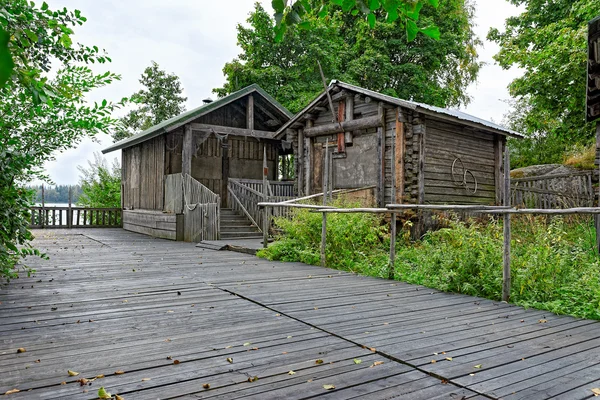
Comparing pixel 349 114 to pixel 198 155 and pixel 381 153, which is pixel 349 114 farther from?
pixel 198 155

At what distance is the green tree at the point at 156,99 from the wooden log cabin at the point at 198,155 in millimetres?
12705

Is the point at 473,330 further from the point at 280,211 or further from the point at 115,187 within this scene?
the point at 115,187

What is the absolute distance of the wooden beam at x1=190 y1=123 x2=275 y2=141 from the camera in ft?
53.5

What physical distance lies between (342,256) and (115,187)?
63.0 feet

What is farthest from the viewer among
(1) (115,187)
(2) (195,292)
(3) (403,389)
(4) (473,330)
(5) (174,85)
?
(5) (174,85)

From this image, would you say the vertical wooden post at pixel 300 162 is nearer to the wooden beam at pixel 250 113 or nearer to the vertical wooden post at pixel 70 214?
the wooden beam at pixel 250 113

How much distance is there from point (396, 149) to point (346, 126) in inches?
81.4

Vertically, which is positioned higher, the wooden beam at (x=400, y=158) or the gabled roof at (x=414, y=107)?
the gabled roof at (x=414, y=107)

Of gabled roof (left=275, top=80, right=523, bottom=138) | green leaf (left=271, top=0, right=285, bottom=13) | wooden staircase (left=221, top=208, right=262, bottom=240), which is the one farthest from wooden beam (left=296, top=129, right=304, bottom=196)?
green leaf (left=271, top=0, right=285, bottom=13)

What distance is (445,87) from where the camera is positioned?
91.5 ft

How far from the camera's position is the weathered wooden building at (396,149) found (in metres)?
12.7

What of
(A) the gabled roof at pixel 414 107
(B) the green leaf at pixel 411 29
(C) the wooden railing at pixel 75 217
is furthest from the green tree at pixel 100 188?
(B) the green leaf at pixel 411 29

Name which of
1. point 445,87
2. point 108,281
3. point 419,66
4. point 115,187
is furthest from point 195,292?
point 445,87

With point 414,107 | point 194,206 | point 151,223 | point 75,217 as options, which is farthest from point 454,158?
point 75,217
